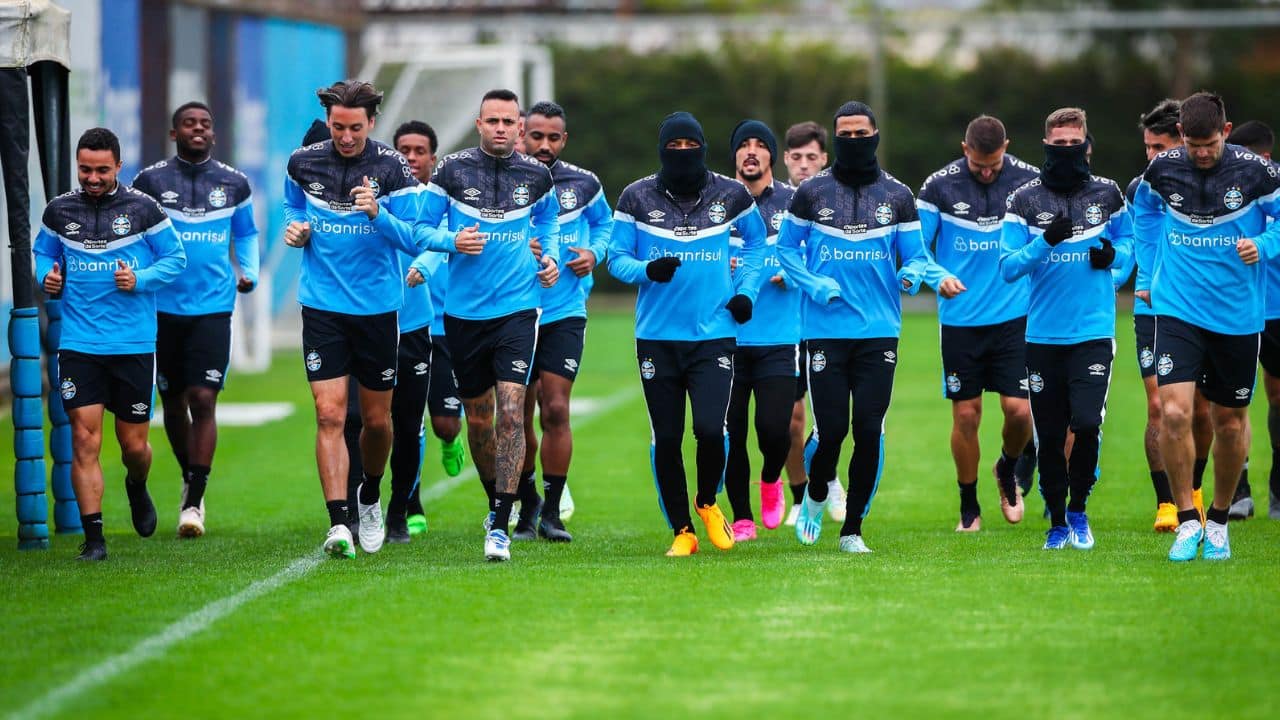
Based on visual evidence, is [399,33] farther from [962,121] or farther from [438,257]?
[438,257]

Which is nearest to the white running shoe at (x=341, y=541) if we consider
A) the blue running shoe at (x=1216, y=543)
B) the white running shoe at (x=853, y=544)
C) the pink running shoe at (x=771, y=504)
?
the white running shoe at (x=853, y=544)

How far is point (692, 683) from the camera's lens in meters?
6.51

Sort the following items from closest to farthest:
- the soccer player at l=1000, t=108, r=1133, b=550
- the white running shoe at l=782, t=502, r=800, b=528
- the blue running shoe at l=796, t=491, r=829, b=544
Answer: the soccer player at l=1000, t=108, r=1133, b=550, the blue running shoe at l=796, t=491, r=829, b=544, the white running shoe at l=782, t=502, r=800, b=528

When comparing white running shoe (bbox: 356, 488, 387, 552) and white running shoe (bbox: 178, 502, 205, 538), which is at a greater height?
white running shoe (bbox: 356, 488, 387, 552)

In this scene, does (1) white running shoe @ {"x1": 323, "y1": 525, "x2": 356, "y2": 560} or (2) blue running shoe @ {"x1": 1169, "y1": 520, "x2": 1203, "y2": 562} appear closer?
(2) blue running shoe @ {"x1": 1169, "y1": 520, "x2": 1203, "y2": 562}

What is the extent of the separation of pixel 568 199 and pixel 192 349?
256cm

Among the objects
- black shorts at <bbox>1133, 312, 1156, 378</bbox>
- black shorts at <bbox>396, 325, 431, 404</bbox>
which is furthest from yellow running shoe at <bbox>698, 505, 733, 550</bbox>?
black shorts at <bbox>1133, 312, 1156, 378</bbox>

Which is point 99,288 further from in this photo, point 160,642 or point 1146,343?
point 1146,343

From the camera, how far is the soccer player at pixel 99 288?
32.8ft

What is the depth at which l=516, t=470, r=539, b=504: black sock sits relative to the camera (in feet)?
36.8

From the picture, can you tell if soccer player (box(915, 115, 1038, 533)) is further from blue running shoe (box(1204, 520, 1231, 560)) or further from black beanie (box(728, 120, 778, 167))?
blue running shoe (box(1204, 520, 1231, 560))

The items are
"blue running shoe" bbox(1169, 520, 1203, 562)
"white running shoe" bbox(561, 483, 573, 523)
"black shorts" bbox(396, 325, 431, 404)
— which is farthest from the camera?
"white running shoe" bbox(561, 483, 573, 523)

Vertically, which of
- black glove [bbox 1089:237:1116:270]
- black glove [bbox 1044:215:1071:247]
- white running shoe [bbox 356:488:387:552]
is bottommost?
white running shoe [bbox 356:488:387:552]

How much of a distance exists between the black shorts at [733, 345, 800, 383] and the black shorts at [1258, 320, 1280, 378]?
302cm
